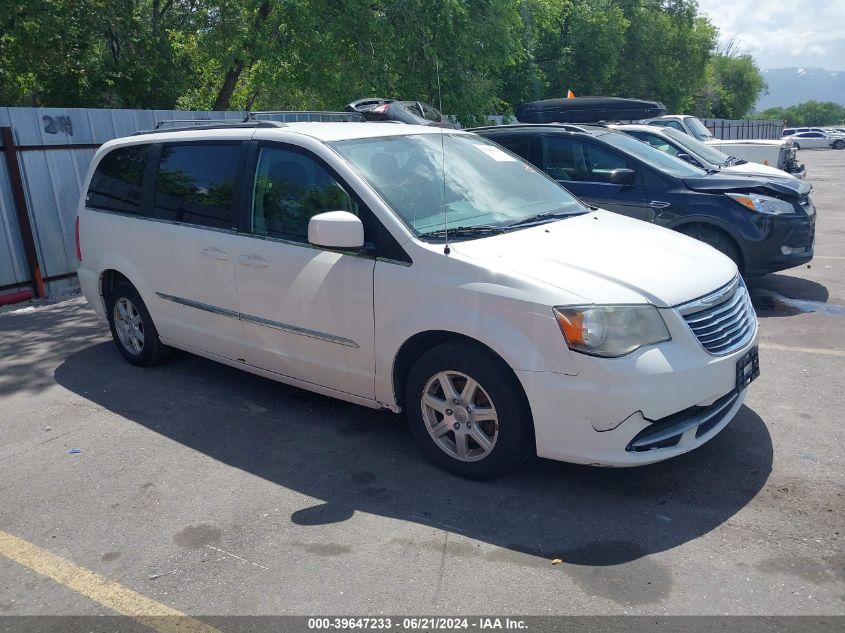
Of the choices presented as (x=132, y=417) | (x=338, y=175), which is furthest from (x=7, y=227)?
(x=338, y=175)

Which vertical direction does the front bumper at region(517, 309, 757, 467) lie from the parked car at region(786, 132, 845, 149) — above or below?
above

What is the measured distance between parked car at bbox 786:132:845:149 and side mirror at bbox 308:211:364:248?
55.9 metres

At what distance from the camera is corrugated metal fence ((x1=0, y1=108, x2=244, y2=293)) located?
854cm

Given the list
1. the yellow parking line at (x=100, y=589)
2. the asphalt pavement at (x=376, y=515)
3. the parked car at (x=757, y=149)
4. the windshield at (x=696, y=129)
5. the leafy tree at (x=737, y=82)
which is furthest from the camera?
the leafy tree at (x=737, y=82)

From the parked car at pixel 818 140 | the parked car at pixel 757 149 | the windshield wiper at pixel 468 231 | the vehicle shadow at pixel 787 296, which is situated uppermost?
the windshield wiper at pixel 468 231

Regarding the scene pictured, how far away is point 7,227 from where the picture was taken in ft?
28.1

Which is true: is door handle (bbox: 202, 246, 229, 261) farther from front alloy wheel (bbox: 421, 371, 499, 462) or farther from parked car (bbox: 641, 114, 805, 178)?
parked car (bbox: 641, 114, 805, 178)

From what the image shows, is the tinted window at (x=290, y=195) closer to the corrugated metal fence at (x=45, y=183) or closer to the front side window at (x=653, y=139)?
the corrugated metal fence at (x=45, y=183)

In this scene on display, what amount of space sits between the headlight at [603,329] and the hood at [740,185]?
482cm

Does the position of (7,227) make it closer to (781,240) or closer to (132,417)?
(132,417)

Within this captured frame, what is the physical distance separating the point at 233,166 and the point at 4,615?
9.84ft

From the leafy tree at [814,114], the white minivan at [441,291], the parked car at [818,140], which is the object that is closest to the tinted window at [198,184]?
the white minivan at [441,291]

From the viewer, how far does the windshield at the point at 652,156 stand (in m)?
8.19

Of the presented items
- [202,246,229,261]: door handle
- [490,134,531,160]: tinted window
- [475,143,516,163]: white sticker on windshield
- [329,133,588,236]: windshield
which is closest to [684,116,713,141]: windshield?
[490,134,531,160]: tinted window
